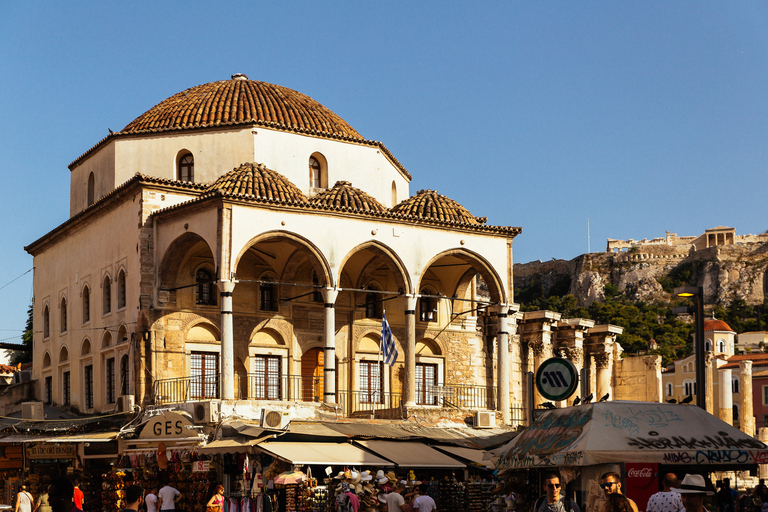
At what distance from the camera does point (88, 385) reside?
27844 mm

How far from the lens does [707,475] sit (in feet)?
37.7

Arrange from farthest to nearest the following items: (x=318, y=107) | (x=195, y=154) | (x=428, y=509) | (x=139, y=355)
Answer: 1. (x=318, y=107)
2. (x=195, y=154)
3. (x=139, y=355)
4. (x=428, y=509)

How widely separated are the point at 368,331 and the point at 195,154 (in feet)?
21.6

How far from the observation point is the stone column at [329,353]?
24.0 m

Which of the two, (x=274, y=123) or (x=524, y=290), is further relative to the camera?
(x=524, y=290)

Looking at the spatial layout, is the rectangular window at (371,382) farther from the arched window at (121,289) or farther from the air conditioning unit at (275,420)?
the air conditioning unit at (275,420)

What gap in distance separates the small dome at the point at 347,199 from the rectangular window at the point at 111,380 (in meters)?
6.56

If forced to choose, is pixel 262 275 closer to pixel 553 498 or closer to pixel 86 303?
pixel 86 303

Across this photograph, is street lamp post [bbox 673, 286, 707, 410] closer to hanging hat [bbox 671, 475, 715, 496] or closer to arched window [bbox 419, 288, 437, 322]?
hanging hat [bbox 671, 475, 715, 496]

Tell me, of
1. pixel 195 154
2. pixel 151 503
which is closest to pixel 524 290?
pixel 195 154

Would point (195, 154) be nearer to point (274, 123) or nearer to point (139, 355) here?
point (274, 123)

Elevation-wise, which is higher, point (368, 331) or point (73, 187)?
point (73, 187)

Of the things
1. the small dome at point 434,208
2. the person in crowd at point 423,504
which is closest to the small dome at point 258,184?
the small dome at point 434,208

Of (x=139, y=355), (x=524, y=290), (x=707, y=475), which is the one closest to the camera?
(x=707, y=475)
